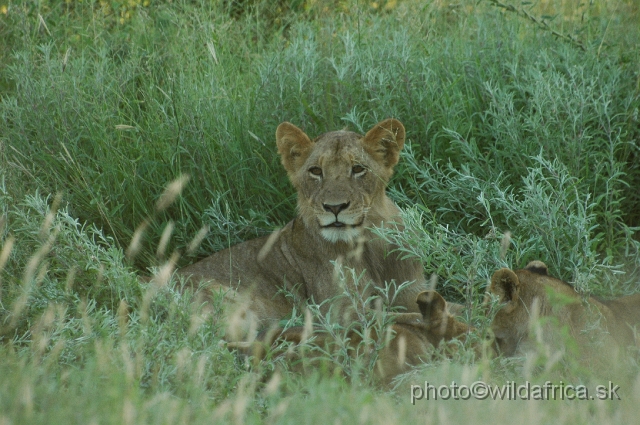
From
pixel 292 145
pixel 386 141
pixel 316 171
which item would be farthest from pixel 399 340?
pixel 292 145

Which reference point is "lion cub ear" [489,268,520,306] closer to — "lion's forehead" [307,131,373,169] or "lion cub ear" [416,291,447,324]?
"lion cub ear" [416,291,447,324]

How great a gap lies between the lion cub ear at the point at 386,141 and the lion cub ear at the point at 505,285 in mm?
1173

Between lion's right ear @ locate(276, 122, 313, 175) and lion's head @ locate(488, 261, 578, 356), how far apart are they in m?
1.45

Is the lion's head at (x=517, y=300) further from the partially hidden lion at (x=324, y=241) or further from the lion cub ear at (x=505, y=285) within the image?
the partially hidden lion at (x=324, y=241)

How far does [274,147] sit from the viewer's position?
5.49 m

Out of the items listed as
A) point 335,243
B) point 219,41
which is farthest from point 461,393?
point 219,41

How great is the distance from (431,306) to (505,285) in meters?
0.31

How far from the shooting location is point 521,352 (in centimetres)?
364

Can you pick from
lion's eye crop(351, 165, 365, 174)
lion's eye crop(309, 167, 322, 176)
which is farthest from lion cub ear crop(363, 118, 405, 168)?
lion's eye crop(309, 167, 322, 176)

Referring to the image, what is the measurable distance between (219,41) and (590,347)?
12.8ft

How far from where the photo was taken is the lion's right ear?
4.74 meters

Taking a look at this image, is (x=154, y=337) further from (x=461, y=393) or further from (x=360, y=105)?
(x=360, y=105)

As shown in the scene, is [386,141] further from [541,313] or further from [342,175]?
[541,313]

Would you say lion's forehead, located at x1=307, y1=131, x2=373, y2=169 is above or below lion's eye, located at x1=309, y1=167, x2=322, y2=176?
above
